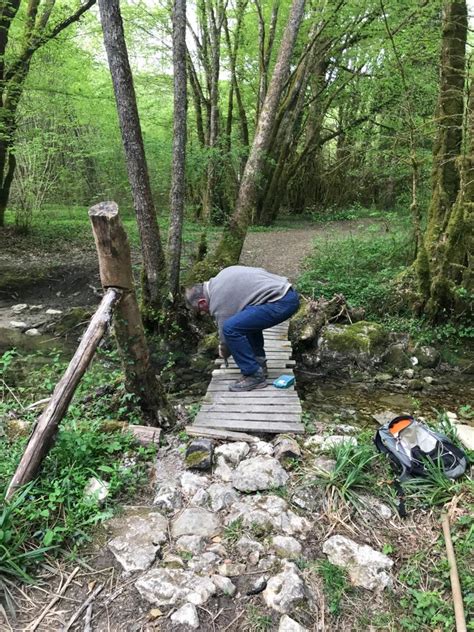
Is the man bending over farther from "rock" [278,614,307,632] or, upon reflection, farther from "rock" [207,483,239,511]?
"rock" [278,614,307,632]

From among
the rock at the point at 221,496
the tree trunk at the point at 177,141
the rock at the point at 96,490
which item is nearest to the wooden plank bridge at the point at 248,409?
the rock at the point at 221,496

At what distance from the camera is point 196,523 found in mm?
2809

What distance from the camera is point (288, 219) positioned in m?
18.0

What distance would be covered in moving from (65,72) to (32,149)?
8.47 ft

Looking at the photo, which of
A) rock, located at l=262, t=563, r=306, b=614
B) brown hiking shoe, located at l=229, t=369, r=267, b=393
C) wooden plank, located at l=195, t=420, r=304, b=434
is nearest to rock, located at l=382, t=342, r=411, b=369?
brown hiking shoe, located at l=229, t=369, r=267, b=393

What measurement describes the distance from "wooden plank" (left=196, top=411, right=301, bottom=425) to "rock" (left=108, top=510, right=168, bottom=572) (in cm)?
141

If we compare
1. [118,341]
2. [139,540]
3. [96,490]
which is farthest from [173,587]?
[118,341]

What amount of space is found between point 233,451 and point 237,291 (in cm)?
158

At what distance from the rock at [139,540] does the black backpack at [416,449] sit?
1.71m

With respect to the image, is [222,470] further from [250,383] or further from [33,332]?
[33,332]

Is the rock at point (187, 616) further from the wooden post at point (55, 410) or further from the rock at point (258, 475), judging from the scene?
the wooden post at point (55, 410)

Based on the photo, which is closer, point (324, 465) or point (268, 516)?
point (268, 516)

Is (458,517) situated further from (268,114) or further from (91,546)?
(268,114)

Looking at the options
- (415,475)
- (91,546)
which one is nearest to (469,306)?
(415,475)
